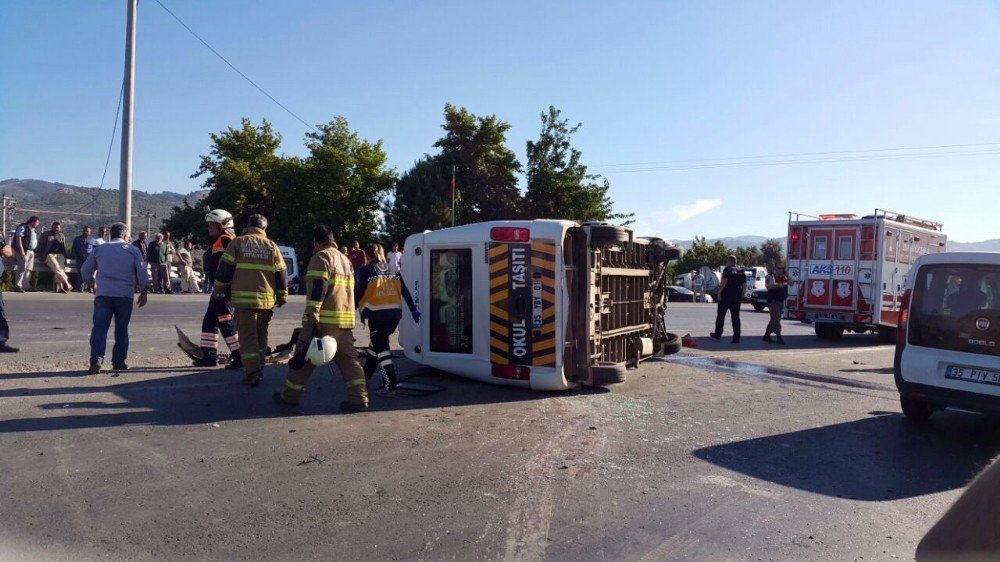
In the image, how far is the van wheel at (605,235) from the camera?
796cm

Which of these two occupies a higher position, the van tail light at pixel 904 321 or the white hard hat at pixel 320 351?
the van tail light at pixel 904 321

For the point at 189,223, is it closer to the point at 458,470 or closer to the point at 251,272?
the point at 251,272

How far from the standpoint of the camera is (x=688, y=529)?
174 inches

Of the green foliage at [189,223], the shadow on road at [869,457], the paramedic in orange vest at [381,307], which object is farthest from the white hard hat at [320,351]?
the green foliage at [189,223]

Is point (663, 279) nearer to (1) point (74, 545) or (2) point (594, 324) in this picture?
(2) point (594, 324)

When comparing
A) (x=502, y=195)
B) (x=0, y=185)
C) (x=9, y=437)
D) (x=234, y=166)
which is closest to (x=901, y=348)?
(x=9, y=437)

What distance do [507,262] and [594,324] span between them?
4.12 ft

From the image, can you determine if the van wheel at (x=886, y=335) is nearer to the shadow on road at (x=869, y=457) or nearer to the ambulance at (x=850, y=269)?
the ambulance at (x=850, y=269)

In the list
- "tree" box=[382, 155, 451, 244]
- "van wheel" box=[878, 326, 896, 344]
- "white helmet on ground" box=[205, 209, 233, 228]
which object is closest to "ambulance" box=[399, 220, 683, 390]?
"white helmet on ground" box=[205, 209, 233, 228]

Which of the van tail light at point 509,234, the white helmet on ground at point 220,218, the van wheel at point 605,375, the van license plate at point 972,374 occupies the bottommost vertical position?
the van wheel at point 605,375

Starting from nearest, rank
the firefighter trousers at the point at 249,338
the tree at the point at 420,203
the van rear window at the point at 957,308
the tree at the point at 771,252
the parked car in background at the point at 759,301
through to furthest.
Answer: the van rear window at the point at 957,308 < the firefighter trousers at the point at 249,338 < the parked car in background at the point at 759,301 < the tree at the point at 420,203 < the tree at the point at 771,252

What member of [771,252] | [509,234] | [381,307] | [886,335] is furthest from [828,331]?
[771,252]

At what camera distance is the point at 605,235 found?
7.96m

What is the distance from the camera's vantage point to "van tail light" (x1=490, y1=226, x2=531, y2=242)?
7902mm
